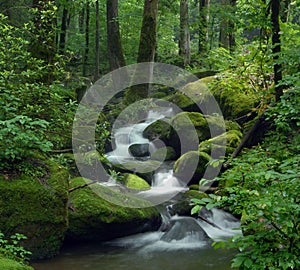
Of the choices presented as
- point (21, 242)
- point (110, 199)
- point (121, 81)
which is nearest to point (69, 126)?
point (110, 199)

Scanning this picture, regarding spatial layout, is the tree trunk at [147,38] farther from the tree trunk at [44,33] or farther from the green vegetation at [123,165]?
the tree trunk at [44,33]

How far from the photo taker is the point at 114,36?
1466cm

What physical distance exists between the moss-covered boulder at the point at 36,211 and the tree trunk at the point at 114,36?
405 inches

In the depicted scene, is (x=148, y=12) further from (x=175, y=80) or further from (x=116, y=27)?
(x=175, y=80)

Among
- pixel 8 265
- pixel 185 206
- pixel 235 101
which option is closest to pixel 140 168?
pixel 185 206

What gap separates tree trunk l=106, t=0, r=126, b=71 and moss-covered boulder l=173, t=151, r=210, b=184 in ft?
25.1

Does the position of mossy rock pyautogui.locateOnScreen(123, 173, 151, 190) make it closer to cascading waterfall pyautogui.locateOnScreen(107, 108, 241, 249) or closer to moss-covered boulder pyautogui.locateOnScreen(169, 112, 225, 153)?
cascading waterfall pyautogui.locateOnScreen(107, 108, 241, 249)

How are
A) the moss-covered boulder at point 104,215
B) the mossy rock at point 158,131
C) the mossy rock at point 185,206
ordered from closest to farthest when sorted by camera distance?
the moss-covered boulder at point 104,215 < the mossy rock at point 185,206 < the mossy rock at point 158,131

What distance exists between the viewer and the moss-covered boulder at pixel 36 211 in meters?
4.93

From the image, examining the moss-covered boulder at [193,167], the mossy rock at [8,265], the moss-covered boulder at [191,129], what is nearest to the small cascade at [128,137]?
the moss-covered boulder at [191,129]

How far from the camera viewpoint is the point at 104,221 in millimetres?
5883

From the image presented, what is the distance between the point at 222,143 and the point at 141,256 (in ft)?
13.6

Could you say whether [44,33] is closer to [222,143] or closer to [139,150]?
[222,143]

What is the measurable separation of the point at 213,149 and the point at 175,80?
847cm
